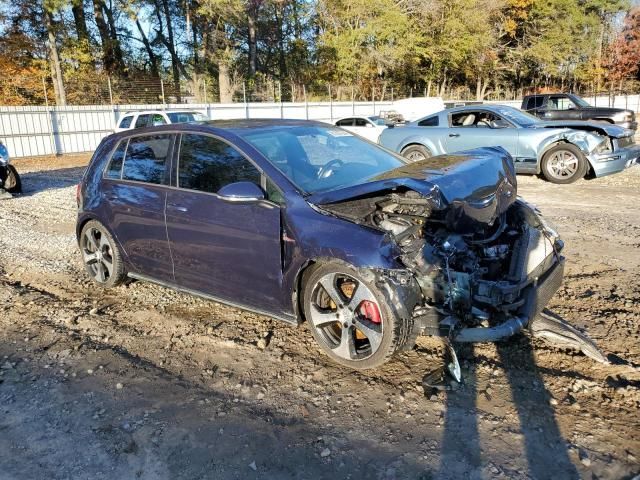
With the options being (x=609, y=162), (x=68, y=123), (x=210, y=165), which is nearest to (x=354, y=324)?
(x=210, y=165)

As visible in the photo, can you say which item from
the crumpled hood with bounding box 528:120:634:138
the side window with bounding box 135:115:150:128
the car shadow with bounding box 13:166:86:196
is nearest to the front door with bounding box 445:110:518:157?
the crumpled hood with bounding box 528:120:634:138

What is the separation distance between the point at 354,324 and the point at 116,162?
9.81 feet

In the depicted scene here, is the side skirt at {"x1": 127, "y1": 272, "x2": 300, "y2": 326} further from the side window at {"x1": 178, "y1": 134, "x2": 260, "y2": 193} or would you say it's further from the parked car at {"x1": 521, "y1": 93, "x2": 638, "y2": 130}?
the parked car at {"x1": 521, "y1": 93, "x2": 638, "y2": 130}

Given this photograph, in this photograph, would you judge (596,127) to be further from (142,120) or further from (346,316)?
(142,120)

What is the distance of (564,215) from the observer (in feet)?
25.0

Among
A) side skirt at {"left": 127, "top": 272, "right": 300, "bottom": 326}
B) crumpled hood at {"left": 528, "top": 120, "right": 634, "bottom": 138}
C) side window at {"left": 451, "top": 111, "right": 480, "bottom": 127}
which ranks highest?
side window at {"left": 451, "top": 111, "right": 480, "bottom": 127}

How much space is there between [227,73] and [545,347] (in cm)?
3349

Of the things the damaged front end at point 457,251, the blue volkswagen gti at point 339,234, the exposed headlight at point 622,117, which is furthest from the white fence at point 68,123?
the damaged front end at point 457,251

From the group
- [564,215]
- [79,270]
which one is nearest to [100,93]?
[79,270]

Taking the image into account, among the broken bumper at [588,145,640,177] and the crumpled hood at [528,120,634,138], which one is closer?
the broken bumper at [588,145,640,177]

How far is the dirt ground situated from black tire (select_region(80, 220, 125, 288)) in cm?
30

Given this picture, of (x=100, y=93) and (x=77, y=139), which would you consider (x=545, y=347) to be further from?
(x=100, y=93)

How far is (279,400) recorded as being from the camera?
3.20m

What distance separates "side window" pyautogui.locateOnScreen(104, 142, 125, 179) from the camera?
16.2 ft
